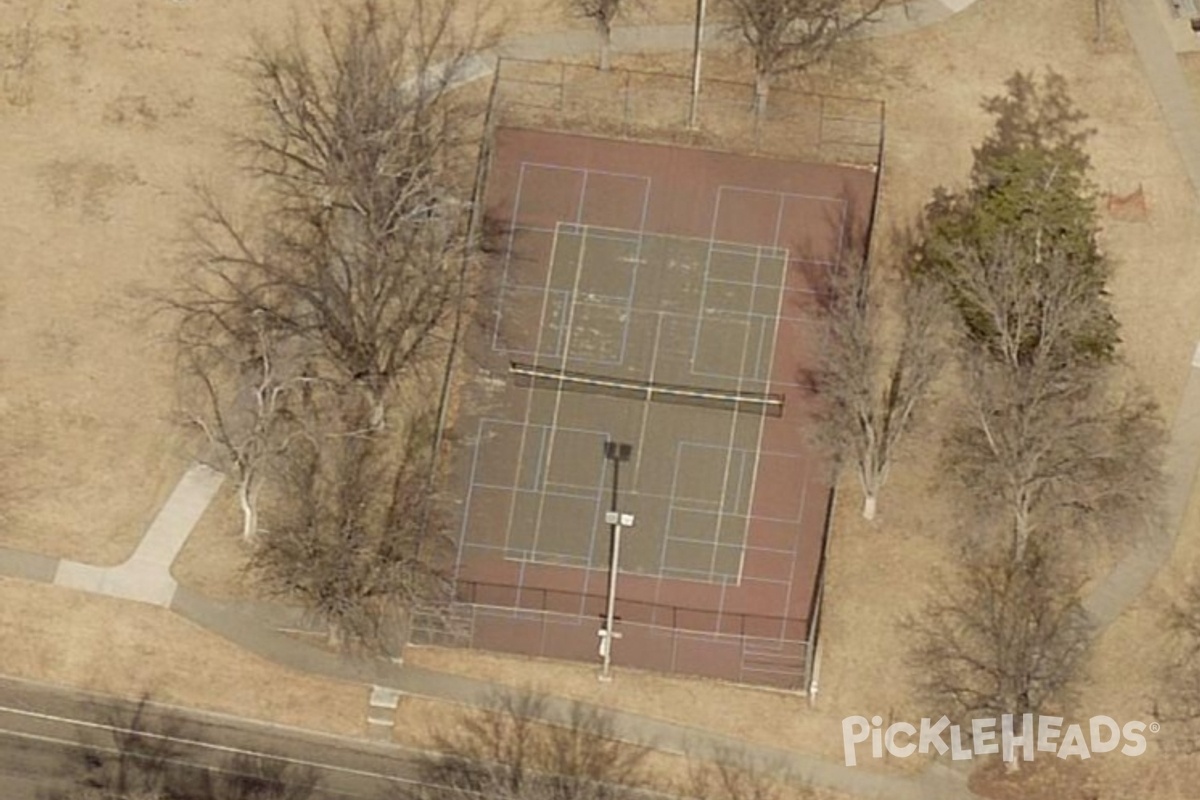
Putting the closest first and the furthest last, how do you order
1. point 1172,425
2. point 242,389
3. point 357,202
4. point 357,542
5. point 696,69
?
point 357,542, point 357,202, point 242,389, point 1172,425, point 696,69

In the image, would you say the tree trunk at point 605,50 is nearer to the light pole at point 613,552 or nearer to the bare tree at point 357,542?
the light pole at point 613,552

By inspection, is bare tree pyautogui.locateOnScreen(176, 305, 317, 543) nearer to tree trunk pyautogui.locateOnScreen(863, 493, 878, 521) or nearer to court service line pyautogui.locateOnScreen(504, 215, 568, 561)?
court service line pyautogui.locateOnScreen(504, 215, 568, 561)

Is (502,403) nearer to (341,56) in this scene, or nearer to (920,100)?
(341,56)

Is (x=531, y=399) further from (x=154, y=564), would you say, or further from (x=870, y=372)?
(x=154, y=564)

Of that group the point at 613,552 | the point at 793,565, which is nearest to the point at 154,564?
the point at 613,552

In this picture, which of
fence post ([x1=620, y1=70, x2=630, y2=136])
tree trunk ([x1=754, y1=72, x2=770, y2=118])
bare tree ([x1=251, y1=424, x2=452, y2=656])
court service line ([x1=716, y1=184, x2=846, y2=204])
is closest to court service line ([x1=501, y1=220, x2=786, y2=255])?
court service line ([x1=716, y1=184, x2=846, y2=204])
